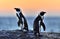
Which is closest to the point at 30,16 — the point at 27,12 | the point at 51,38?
the point at 27,12

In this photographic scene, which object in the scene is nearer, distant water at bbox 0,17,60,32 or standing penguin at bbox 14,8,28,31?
standing penguin at bbox 14,8,28,31

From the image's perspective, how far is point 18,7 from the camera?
2.97 m

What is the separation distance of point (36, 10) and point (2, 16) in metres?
0.48

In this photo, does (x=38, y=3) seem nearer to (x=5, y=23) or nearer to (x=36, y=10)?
(x=36, y=10)

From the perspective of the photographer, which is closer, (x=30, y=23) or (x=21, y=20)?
(x=21, y=20)

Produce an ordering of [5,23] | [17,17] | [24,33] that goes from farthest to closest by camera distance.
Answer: [5,23] < [17,17] < [24,33]

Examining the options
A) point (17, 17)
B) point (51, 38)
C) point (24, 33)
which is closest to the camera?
point (51, 38)

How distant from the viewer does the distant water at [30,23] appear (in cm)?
291

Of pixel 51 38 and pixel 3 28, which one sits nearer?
pixel 51 38

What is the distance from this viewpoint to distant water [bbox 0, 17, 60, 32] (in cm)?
291

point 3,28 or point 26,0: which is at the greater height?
point 26,0

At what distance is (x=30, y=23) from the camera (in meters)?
2.96

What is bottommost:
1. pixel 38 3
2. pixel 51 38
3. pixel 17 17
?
pixel 51 38

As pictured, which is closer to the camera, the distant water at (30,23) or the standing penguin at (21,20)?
the standing penguin at (21,20)
